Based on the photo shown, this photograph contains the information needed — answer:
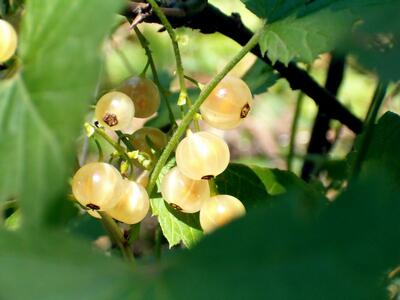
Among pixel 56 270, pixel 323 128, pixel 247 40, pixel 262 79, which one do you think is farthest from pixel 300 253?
pixel 323 128

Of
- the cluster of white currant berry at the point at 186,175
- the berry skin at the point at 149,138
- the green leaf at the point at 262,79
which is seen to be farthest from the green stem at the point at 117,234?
the green leaf at the point at 262,79

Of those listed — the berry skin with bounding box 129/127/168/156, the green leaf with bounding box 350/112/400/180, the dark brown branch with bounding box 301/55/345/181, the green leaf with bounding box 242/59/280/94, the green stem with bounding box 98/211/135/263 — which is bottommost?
the dark brown branch with bounding box 301/55/345/181

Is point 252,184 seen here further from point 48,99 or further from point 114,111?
point 48,99

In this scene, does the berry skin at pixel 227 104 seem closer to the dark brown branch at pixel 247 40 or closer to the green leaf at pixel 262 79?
the dark brown branch at pixel 247 40

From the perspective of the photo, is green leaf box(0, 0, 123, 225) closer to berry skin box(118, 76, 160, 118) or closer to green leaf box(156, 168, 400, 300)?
green leaf box(156, 168, 400, 300)

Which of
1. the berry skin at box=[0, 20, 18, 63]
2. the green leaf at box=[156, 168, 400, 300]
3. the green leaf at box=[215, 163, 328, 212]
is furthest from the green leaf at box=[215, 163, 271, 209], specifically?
the green leaf at box=[156, 168, 400, 300]
